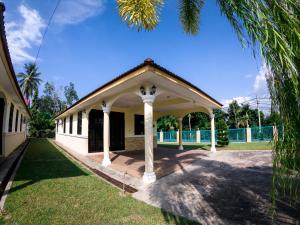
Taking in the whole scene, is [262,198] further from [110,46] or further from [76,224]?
[110,46]

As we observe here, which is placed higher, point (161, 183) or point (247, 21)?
point (247, 21)

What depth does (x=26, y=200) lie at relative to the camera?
5.27 metres

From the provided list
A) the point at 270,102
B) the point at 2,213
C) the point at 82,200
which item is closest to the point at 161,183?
the point at 82,200

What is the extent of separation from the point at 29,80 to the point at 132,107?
142 feet

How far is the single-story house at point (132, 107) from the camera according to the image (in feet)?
24.4

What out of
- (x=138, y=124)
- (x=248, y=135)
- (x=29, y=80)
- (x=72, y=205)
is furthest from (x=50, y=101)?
(x=72, y=205)

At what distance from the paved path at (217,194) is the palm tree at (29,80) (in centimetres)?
4960

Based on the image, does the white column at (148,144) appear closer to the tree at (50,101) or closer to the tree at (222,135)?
the tree at (222,135)

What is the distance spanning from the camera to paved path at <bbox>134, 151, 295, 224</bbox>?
4594mm

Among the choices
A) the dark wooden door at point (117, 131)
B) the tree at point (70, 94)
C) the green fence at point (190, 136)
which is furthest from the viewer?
the tree at point (70, 94)

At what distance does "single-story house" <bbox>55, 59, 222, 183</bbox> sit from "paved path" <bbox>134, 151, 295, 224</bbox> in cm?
A: 116

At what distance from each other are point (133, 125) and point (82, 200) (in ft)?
34.8

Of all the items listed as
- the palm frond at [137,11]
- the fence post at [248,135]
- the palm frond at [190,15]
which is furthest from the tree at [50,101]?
the palm frond at [137,11]

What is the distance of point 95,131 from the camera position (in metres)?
14.4
